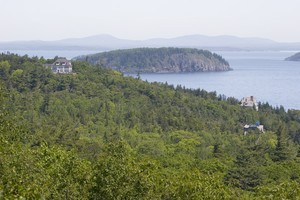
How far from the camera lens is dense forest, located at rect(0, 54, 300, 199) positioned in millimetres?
12461

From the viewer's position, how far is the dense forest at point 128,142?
40.9ft

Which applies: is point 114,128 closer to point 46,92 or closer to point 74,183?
point 46,92

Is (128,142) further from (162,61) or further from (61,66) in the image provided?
(162,61)

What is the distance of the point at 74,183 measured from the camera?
1291 cm

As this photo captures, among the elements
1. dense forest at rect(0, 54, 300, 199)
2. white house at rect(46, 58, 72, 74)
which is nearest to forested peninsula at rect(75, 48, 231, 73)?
dense forest at rect(0, 54, 300, 199)

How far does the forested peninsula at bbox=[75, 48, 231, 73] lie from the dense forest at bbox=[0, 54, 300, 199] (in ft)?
307

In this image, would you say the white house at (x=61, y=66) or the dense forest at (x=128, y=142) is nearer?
the dense forest at (x=128, y=142)

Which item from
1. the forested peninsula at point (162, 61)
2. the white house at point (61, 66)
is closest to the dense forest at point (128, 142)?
the white house at point (61, 66)

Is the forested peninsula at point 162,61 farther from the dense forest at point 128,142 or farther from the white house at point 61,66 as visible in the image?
the white house at point 61,66

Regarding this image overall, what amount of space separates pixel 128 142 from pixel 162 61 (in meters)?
137

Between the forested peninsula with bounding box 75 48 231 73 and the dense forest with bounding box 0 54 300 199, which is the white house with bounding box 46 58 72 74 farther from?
the forested peninsula with bounding box 75 48 231 73

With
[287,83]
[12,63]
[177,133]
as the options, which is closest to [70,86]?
[12,63]

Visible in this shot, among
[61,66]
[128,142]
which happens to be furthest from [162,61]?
[128,142]

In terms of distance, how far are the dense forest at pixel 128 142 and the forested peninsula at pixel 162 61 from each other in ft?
307
